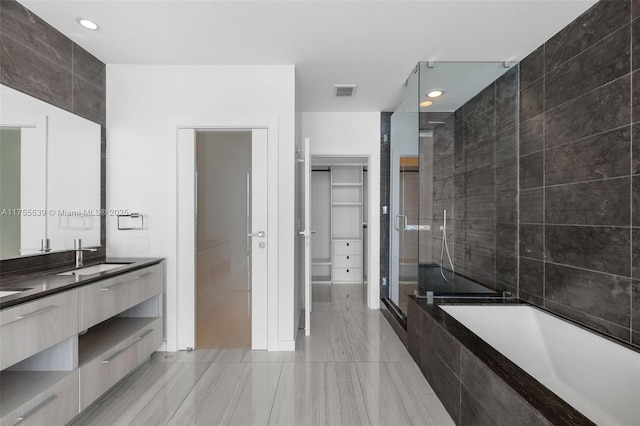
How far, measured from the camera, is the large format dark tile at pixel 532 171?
228 centimetres

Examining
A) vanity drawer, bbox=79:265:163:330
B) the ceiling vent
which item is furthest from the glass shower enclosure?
vanity drawer, bbox=79:265:163:330

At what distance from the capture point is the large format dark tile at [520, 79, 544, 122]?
229 cm

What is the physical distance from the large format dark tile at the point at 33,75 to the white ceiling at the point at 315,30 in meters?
0.30

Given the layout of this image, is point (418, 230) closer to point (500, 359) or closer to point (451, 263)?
point (451, 263)

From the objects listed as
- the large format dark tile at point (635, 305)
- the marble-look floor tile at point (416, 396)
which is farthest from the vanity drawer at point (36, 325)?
the large format dark tile at point (635, 305)

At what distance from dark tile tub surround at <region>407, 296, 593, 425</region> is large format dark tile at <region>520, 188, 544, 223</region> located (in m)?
0.75

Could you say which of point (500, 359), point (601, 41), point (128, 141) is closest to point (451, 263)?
point (500, 359)

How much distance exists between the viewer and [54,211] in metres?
2.15

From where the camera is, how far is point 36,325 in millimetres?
1443

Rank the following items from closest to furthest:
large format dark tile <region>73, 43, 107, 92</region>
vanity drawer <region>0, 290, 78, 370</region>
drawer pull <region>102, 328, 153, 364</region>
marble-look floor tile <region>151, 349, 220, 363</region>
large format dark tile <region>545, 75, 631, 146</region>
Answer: vanity drawer <region>0, 290, 78, 370</region> → large format dark tile <region>545, 75, 631, 146</region> → drawer pull <region>102, 328, 153, 364</region> → large format dark tile <region>73, 43, 107, 92</region> → marble-look floor tile <region>151, 349, 220, 363</region>

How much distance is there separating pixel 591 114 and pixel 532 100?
589 millimetres

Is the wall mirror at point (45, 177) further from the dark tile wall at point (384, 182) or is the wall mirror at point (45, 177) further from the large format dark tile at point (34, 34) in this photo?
the dark tile wall at point (384, 182)

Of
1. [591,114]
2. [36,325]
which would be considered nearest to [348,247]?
[591,114]

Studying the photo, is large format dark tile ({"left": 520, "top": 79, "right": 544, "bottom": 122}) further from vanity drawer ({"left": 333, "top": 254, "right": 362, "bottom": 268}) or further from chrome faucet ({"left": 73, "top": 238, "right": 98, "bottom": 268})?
chrome faucet ({"left": 73, "top": 238, "right": 98, "bottom": 268})
